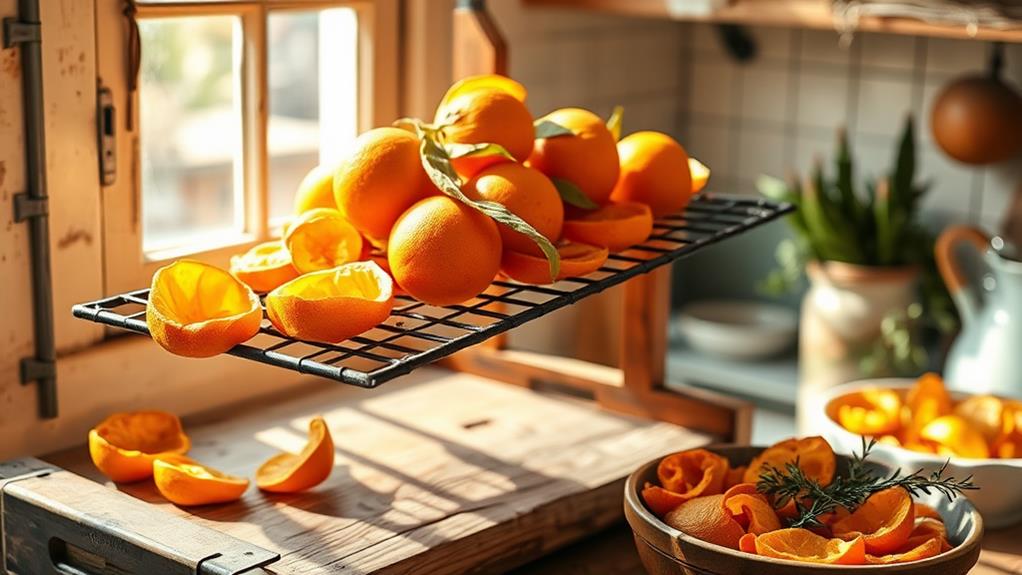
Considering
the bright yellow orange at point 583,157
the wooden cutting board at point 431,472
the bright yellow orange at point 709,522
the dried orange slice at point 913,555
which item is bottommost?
the wooden cutting board at point 431,472

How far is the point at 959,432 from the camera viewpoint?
1216mm

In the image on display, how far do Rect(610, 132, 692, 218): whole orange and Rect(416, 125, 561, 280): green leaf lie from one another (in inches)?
8.2

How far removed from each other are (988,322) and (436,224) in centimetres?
91

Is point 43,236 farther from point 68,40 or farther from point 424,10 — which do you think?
point 424,10

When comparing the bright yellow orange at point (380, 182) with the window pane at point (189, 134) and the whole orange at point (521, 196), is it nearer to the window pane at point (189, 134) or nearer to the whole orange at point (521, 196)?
the whole orange at point (521, 196)

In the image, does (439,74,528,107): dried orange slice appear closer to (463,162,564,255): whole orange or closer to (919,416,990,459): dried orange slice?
(463,162,564,255): whole orange

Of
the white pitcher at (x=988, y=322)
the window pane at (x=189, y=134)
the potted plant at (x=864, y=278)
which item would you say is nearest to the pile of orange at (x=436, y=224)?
the white pitcher at (x=988, y=322)

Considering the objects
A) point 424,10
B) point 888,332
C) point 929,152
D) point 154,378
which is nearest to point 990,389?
point 888,332

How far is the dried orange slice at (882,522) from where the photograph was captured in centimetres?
98

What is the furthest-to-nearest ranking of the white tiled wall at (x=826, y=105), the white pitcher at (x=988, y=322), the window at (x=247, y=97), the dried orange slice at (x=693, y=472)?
the white tiled wall at (x=826, y=105)
the white pitcher at (x=988, y=322)
the window at (x=247, y=97)
the dried orange slice at (x=693, y=472)

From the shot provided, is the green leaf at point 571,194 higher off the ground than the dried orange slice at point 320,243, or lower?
higher

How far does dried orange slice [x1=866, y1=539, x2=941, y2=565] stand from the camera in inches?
37.3

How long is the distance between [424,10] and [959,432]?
2.47 ft

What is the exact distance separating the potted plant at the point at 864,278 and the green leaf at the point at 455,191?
3.16 ft
